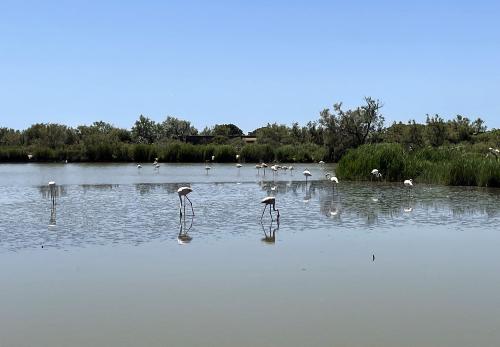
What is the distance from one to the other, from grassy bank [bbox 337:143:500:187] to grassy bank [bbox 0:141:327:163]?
779 inches

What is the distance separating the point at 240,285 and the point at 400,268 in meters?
2.19

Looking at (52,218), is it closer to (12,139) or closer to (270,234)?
(270,234)

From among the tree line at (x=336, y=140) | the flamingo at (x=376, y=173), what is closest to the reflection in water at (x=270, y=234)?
the flamingo at (x=376, y=173)

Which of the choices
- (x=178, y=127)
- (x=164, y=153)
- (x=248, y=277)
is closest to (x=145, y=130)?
(x=178, y=127)

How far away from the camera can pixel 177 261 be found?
27.0 feet

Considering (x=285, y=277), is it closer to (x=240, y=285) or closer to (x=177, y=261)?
(x=240, y=285)

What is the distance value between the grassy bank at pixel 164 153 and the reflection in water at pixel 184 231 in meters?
32.3

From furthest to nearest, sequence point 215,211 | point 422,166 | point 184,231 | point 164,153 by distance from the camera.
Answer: point 164,153 → point 422,166 → point 215,211 → point 184,231

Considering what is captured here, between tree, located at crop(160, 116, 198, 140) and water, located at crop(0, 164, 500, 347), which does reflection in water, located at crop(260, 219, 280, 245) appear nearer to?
water, located at crop(0, 164, 500, 347)

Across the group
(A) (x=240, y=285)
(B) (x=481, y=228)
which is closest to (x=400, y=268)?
(A) (x=240, y=285)

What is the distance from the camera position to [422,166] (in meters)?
23.1

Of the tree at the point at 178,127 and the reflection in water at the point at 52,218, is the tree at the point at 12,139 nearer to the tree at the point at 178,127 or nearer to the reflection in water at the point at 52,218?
the tree at the point at 178,127

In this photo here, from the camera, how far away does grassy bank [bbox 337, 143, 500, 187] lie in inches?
821

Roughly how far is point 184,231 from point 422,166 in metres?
14.4
